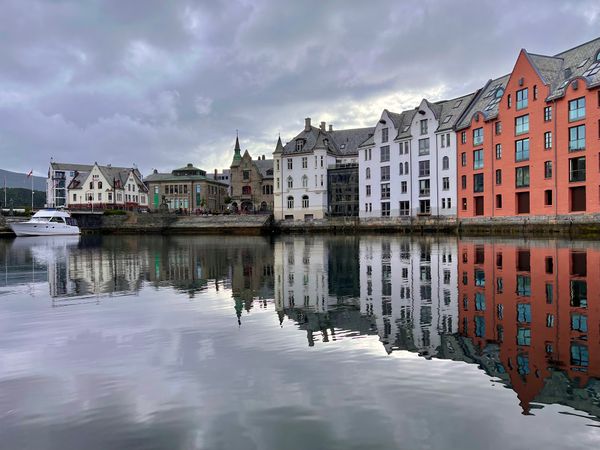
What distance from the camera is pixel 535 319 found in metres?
11.0

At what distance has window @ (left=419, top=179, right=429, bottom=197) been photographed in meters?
75.8

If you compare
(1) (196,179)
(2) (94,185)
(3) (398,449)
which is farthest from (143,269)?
(2) (94,185)

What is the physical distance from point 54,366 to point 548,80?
6312cm

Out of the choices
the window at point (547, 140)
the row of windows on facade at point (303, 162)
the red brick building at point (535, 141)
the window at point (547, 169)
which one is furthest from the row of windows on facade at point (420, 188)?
the window at point (547, 140)

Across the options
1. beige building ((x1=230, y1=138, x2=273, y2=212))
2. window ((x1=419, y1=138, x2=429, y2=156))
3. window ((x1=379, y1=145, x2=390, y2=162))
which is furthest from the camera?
beige building ((x1=230, y1=138, x2=273, y2=212))

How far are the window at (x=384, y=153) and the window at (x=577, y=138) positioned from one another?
3269cm

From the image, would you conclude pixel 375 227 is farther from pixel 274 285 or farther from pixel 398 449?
pixel 398 449

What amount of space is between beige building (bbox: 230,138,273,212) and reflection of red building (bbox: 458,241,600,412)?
91326 millimetres

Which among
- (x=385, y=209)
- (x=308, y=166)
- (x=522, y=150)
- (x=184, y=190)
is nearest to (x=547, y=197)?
(x=522, y=150)

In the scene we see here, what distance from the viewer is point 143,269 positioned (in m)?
26.9

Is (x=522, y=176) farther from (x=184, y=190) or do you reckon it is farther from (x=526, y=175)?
(x=184, y=190)

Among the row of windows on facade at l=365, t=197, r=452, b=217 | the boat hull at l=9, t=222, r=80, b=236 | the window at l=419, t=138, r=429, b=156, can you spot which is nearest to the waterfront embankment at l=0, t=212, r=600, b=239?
the boat hull at l=9, t=222, r=80, b=236

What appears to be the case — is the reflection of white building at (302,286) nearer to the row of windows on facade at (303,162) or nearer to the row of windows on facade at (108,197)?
the row of windows on facade at (303,162)

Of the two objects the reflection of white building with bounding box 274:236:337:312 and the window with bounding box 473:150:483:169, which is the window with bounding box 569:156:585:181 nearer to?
the window with bounding box 473:150:483:169
